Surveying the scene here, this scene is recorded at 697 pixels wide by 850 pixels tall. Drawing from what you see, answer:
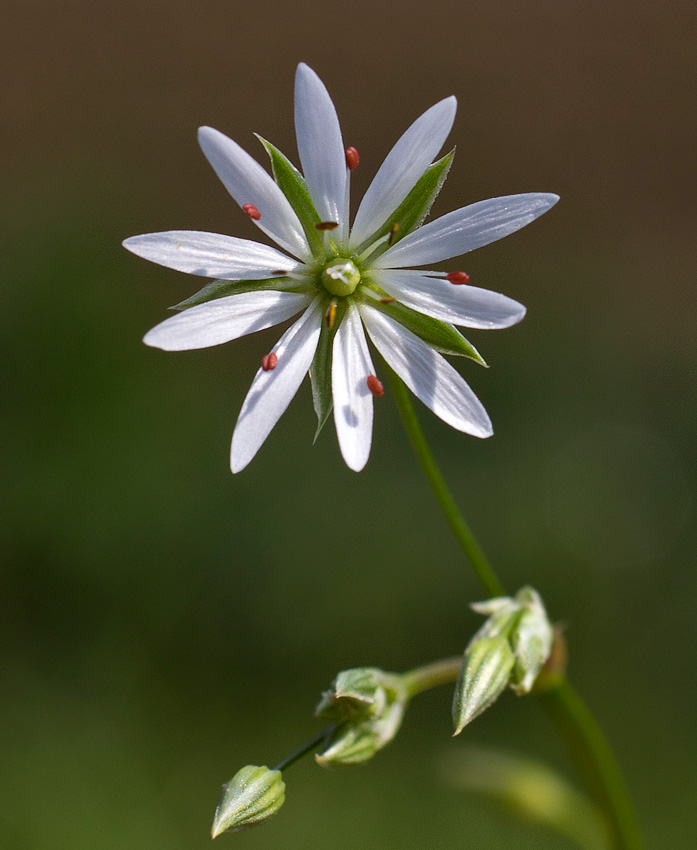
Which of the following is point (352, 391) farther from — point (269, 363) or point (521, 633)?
point (521, 633)

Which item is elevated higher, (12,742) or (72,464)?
(72,464)

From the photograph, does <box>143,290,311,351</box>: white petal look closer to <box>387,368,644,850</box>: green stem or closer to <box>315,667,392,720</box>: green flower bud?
<box>387,368,644,850</box>: green stem

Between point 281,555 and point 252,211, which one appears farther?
point 281,555

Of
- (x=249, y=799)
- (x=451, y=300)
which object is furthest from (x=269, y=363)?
(x=249, y=799)

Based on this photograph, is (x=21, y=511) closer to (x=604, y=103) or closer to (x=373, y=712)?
(x=373, y=712)

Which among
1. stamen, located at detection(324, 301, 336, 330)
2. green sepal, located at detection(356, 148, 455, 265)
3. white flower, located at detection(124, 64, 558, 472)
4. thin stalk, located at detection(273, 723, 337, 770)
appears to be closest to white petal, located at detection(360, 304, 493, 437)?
white flower, located at detection(124, 64, 558, 472)

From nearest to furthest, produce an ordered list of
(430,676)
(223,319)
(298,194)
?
(223,319) < (298,194) < (430,676)

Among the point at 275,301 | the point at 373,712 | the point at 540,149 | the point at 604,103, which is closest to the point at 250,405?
the point at 275,301

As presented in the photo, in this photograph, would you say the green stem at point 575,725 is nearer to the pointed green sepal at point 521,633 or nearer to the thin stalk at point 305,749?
the pointed green sepal at point 521,633
